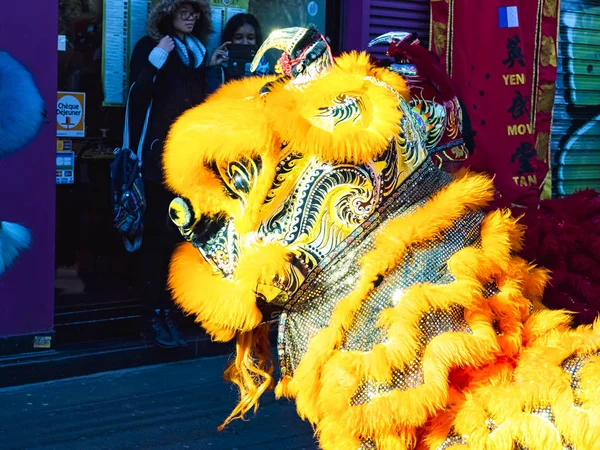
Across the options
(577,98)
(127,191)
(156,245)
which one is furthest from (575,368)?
(577,98)

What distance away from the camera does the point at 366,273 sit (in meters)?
1.68

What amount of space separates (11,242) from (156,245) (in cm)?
88

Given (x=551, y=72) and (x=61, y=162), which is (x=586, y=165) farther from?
(x=61, y=162)

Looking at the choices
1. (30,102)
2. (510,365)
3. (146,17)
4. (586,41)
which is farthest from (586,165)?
(510,365)

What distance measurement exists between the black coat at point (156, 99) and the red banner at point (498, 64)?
219cm

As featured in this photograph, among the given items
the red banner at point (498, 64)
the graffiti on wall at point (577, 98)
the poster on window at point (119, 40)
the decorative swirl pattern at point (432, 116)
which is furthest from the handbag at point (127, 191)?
the graffiti on wall at point (577, 98)

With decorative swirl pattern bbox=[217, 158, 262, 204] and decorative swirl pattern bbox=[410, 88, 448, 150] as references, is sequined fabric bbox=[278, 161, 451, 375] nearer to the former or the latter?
decorative swirl pattern bbox=[217, 158, 262, 204]

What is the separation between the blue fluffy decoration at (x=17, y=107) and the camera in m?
4.70

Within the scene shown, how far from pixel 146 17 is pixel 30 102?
3.53 feet

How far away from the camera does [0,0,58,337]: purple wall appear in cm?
473

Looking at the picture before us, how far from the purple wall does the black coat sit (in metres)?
0.49

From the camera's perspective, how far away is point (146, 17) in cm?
549

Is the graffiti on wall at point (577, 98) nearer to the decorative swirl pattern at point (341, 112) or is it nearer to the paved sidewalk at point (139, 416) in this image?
the paved sidewalk at point (139, 416)

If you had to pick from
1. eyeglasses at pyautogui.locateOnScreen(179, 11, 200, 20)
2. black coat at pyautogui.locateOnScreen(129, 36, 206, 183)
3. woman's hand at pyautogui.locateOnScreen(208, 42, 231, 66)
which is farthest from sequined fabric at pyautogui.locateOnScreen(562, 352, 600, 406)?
woman's hand at pyautogui.locateOnScreen(208, 42, 231, 66)
